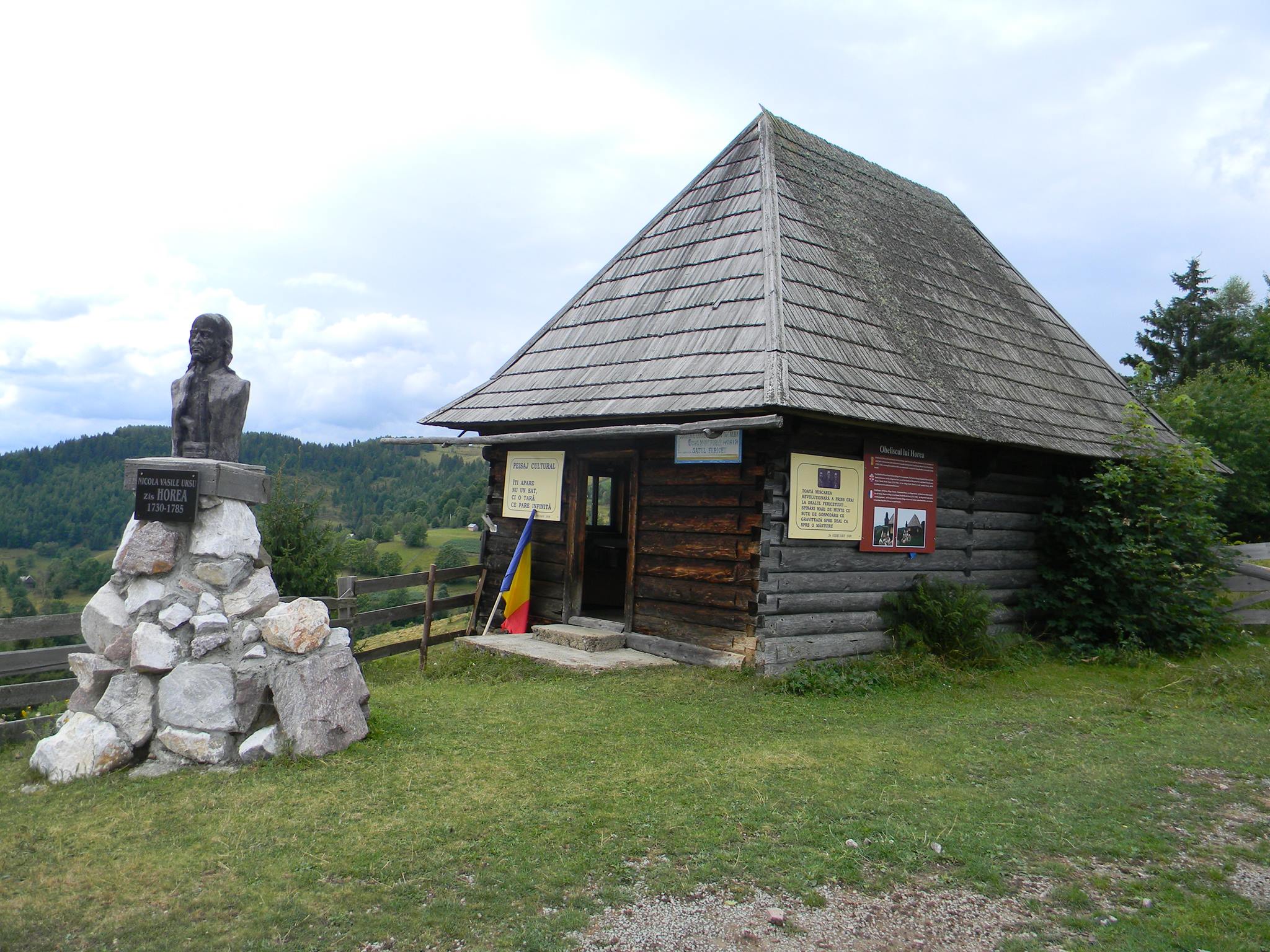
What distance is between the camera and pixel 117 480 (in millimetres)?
48000

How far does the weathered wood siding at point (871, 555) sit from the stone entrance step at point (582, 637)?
5.91 feet

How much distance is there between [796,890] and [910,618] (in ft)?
20.2

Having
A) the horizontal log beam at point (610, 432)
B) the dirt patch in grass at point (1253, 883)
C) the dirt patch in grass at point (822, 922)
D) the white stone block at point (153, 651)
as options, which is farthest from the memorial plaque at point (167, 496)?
the dirt patch in grass at point (1253, 883)

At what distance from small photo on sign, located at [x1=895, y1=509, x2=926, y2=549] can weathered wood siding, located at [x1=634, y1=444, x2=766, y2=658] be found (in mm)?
2015

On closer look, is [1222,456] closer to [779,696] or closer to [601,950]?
[779,696]

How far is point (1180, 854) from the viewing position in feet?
14.3

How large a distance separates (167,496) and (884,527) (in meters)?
6.77

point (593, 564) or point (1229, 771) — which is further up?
point (593, 564)

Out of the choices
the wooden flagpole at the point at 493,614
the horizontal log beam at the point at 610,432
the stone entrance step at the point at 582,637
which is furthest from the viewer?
the wooden flagpole at the point at 493,614

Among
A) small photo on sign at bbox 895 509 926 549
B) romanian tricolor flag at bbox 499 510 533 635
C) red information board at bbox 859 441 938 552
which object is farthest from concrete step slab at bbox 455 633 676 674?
small photo on sign at bbox 895 509 926 549

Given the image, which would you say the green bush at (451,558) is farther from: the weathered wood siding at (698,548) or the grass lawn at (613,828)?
the grass lawn at (613,828)

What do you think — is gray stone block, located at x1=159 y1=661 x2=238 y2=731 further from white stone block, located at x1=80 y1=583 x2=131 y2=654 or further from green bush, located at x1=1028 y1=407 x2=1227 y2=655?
green bush, located at x1=1028 y1=407 x2=1227 y2=655

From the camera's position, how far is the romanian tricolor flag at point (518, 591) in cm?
1028

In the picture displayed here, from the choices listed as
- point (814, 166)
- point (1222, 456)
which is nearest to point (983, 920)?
point (814, 166)
